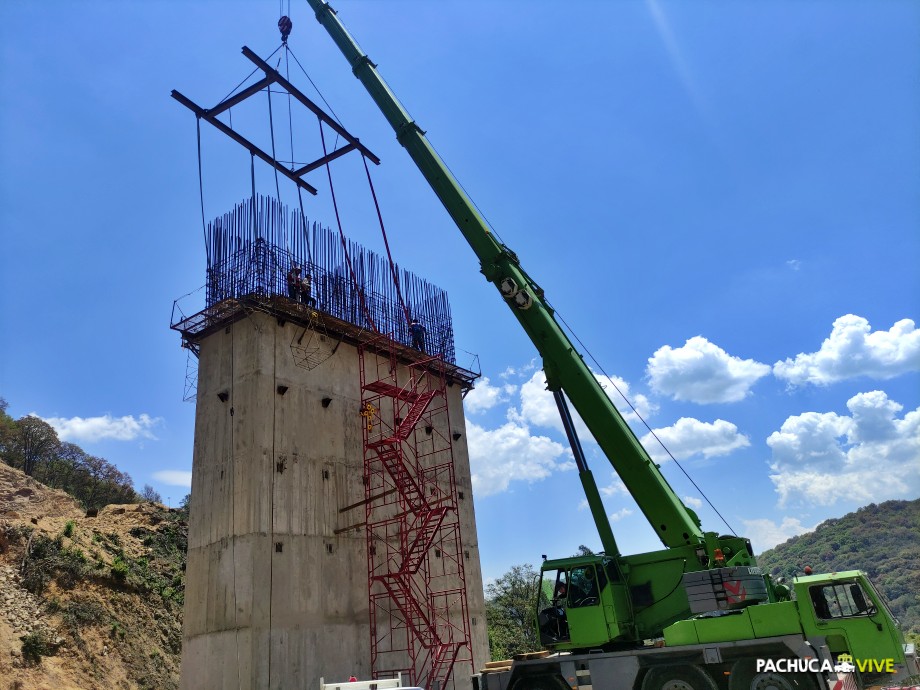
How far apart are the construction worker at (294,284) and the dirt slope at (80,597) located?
56.8 ft

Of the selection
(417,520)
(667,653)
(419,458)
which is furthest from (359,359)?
(667,653)

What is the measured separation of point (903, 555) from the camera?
210 feet

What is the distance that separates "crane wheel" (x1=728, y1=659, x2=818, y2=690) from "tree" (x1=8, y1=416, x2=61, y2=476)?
51.3 metres

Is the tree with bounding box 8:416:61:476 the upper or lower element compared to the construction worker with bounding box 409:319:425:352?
upper

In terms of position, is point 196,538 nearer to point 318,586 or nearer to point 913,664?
point 318,586

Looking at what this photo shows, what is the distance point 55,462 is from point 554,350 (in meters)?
48.9

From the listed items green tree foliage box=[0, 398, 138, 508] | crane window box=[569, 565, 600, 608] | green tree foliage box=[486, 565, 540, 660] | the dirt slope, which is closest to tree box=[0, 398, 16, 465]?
green tree foliage box=[0, 398, 138, 508]

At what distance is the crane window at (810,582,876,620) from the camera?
10820 millimetres

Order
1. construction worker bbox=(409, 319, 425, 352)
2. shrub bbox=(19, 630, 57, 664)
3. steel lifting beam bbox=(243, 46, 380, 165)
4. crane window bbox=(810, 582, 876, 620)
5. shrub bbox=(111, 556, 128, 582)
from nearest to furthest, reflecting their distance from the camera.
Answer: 1. crane window bbox=(810, 582, 876, 620)
2. steel lifting beam bbox=(243, 46, 380, 165)
3. shrub bbox=(19, 630, 57, 664)
4. construction worker bbox=(409, 319, 425, 352)
5. shrub bbox=(111, 556, 128, 582)

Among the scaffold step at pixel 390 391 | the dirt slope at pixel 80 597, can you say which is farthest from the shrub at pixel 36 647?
the scaffold step at pixel 390 391

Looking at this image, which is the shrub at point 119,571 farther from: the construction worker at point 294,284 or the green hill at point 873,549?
the green hill at point 873,549

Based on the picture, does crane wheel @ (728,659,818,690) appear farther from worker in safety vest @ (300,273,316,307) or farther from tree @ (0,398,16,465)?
tree @ (0,398,16,465)

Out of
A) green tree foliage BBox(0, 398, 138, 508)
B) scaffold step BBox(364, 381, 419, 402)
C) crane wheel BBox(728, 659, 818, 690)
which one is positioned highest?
green tree foliage BBox(0, 398, 138, 508)

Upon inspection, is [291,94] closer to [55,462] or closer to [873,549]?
[55,462]
